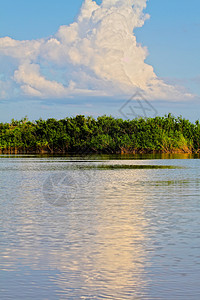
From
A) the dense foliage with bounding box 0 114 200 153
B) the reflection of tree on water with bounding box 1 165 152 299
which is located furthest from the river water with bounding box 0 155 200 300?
the dense foliage with bounding box 0 114 200 153

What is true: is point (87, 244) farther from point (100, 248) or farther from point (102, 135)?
point (102, 135)

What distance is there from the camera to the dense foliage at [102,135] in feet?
268

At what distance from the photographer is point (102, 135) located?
3401 inches

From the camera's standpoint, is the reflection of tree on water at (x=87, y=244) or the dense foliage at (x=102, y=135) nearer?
the reflection of tree on water at (x=87, y=244)

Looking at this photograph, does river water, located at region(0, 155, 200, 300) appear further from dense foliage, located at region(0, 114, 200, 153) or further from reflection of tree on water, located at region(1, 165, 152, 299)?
dense foliage, located at region(0, 114, 200, 153)

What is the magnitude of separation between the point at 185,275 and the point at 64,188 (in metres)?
15.4

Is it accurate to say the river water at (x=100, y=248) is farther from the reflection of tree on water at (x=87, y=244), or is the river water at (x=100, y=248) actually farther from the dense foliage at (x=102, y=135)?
the dense foliage at (x=102, y=135)

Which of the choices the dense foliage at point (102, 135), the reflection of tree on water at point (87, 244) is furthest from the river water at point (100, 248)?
the dense foliage at point (102, 135)

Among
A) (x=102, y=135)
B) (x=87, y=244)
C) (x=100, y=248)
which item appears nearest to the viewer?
(x=100, y=248)

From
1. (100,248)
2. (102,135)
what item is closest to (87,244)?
(100,248)

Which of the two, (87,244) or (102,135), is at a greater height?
(102,135)

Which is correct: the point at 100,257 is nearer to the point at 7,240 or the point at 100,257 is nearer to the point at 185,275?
the point at 185,275

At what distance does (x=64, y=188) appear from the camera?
73.1 ft

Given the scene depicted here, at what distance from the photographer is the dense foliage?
81.7 m
